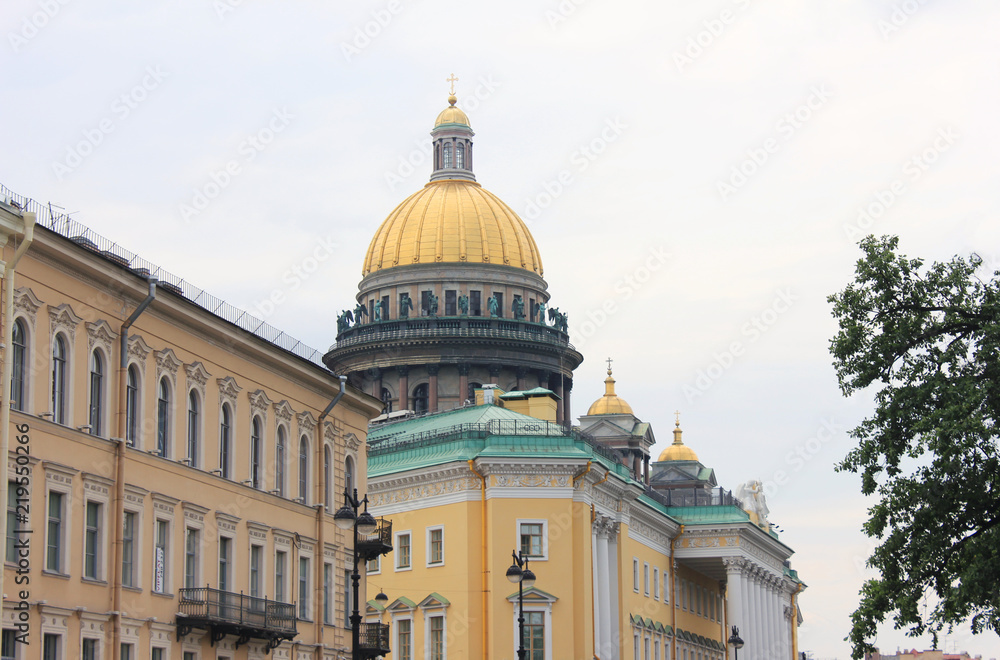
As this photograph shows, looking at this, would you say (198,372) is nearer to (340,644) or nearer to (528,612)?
(340,644)

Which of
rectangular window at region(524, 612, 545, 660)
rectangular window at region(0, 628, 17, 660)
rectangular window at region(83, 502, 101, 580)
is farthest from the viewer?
rectangular window at region(524, 612, 545, 660)

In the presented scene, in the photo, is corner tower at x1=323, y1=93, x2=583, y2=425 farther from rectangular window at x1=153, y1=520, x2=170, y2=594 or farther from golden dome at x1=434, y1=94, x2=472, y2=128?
rectangular window at x1=153, y1=520, x2=170, y2=594

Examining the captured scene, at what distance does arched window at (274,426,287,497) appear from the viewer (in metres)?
38.6

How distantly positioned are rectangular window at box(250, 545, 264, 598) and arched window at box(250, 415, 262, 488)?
53.8 inches

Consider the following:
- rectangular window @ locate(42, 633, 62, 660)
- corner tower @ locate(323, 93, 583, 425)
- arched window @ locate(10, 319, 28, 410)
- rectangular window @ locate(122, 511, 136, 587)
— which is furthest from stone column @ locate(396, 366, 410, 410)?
arched window @ locate(10, 319, 28, 410)

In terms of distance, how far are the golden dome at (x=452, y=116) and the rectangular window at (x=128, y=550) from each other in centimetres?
6249

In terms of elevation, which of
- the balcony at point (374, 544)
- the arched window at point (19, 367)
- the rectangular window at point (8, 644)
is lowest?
the rectangular window at point (8, 644)

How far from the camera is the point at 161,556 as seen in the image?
108ft

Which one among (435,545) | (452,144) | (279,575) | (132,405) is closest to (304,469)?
(279,575)

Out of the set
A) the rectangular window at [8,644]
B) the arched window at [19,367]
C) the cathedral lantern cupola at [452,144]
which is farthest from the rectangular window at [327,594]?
the cathedral lantern cupola at [452,144]

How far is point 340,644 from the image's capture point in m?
41.3

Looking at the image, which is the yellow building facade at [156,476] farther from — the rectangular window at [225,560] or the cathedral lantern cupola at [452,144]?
the cathedral lantern cupola at [452,144]

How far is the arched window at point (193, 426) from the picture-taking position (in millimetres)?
34500

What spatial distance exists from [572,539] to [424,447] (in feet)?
20.8
